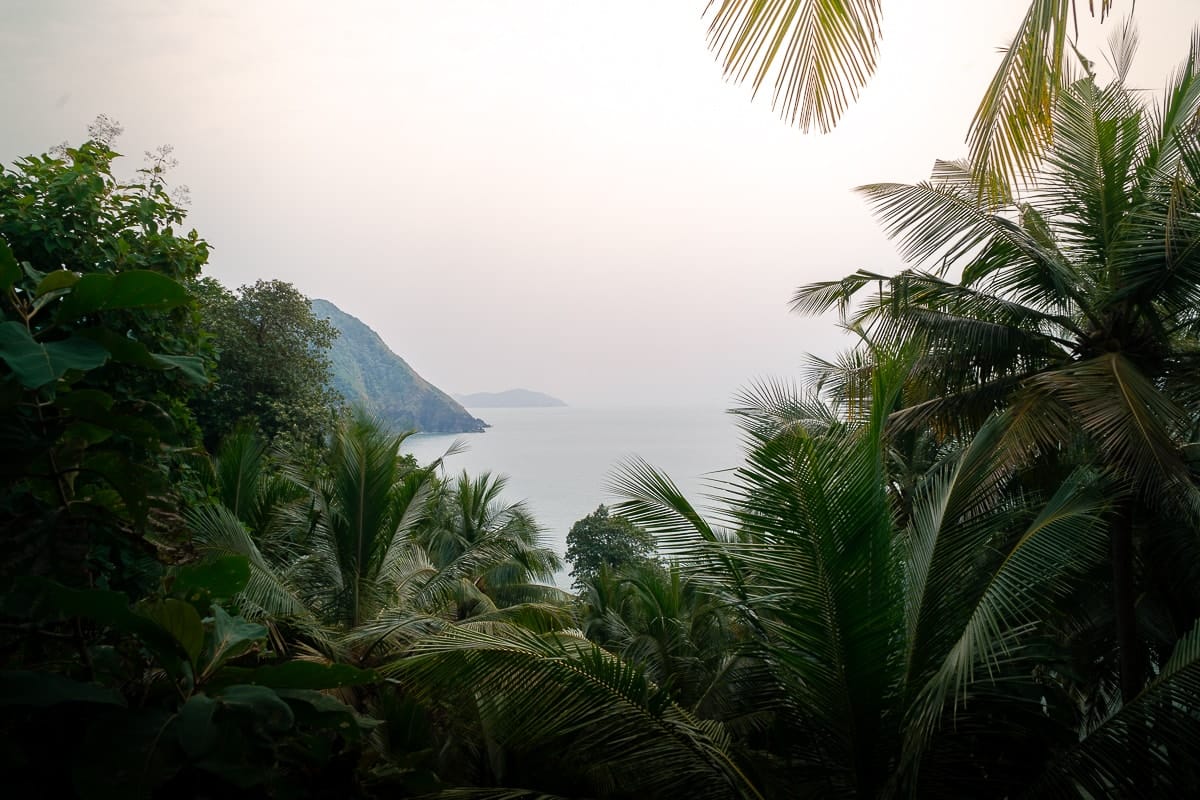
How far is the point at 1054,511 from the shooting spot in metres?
3.79

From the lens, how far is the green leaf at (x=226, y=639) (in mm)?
1422

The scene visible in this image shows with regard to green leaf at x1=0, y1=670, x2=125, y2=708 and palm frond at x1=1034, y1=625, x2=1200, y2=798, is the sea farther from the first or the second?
green leaf at x1=0, y1=670, x2=125, y2=708

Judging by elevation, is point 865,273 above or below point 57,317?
above

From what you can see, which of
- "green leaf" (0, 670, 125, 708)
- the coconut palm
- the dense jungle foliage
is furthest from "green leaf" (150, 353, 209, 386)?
the coconut palm

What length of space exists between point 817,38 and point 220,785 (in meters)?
3.00

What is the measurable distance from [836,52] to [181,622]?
2.90m

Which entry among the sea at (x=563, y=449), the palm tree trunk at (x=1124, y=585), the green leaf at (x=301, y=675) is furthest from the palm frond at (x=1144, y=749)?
the sea at (x=563, y=449)

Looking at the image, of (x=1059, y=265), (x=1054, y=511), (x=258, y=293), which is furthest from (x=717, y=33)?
(x=258, y=293)

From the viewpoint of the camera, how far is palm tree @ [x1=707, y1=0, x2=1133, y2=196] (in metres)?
2.74

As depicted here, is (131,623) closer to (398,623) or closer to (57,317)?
(57,317)

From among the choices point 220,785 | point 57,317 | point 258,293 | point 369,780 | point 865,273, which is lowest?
point 369,780

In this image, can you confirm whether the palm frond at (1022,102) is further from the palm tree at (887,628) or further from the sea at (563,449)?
the sea at (563,449)

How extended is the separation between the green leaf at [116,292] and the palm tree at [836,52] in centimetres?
206

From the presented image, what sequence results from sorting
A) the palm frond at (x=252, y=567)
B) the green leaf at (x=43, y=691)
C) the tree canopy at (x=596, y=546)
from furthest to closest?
the tree canopy at (x=596, y=546) < the palm frond at (x=252, y=567) < the green leaf at (x=43, y=691)
